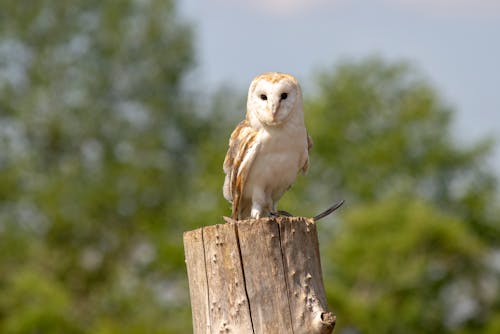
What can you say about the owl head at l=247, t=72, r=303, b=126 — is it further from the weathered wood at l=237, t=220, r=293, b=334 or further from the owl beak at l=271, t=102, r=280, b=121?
the weathered wood at l=237, t=220, r=293, b=334

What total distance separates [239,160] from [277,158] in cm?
19

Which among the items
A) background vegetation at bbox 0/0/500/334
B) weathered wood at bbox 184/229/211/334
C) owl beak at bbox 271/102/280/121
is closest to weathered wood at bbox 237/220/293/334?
weathered wood at bbox 184/229/211/334

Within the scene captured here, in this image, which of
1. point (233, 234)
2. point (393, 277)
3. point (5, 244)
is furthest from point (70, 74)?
point (233, 234)

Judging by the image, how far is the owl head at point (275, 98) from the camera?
458 centimetres

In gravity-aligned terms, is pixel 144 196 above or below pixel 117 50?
below

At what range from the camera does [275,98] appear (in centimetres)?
457

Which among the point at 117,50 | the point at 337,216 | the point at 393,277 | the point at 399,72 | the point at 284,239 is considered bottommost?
the point at 284,239

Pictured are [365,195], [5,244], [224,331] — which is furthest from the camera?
[365,195]

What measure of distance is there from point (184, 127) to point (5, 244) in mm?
6790

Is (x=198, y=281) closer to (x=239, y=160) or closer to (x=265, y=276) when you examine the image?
(x=265, y=276)

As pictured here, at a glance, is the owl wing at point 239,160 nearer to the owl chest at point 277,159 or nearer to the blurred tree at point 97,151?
the owl chest at point 277,159

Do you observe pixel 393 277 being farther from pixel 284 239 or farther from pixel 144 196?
pixel 284 239

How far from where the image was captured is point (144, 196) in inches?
1051

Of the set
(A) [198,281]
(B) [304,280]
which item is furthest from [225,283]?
(B) [304,280]
